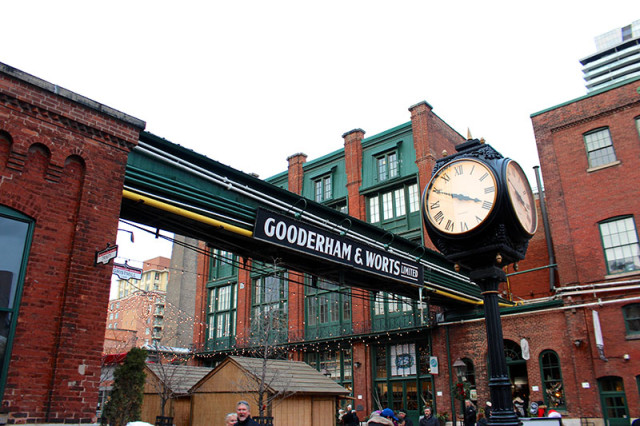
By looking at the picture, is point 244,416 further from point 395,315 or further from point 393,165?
point 393,165

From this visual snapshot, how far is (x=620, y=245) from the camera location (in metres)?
20.2

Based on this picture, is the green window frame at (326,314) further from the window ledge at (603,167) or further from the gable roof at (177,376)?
the window ledge at (603,167)

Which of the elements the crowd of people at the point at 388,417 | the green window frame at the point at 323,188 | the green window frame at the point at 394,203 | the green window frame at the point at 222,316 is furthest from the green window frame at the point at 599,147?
the green window frame at the point at 222,316

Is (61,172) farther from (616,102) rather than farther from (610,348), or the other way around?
(616,102)

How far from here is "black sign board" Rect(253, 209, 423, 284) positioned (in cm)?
1113

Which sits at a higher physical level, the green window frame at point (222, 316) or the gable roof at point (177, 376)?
the green window frame at point (222, 316)

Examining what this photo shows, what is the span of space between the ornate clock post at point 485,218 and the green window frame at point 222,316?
31.4 m

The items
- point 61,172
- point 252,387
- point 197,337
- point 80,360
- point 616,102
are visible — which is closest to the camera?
point 80,360

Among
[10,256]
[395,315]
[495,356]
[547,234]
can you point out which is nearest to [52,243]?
[10,256]

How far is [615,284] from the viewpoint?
64.5 feet

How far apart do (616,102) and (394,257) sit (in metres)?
13.7

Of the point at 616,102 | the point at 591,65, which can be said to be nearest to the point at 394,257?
the point at 616,102

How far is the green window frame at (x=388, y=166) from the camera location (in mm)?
29359

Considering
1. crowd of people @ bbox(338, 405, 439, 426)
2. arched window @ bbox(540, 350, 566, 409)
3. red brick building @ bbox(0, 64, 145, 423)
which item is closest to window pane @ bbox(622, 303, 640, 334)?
arched window @ bbox(540, 350, 566, 409)
